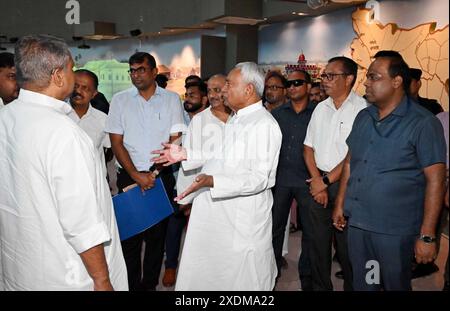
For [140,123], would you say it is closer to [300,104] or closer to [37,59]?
[300,104]

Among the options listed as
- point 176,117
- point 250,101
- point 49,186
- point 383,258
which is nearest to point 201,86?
point 176,117

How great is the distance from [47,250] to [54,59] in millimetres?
641

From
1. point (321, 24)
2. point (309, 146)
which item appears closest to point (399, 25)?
point (321, 24)

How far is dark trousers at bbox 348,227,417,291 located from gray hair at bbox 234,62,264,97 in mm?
904

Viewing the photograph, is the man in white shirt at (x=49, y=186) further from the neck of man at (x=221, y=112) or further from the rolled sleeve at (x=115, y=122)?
the neck of man at (x=221, y=112)

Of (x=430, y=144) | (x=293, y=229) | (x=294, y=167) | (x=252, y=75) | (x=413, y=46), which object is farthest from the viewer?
(x=413, y=46)

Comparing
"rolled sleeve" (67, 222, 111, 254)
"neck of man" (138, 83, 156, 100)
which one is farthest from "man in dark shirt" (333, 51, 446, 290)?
"neck of man" (138, 83, 156, 100)

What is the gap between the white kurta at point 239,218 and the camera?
2107 millimetres

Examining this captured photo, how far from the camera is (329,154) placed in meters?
2.79

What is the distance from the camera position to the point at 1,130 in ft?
4.70

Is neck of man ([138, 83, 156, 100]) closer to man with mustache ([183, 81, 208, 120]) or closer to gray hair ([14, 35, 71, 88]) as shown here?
man with mustache ([183, 81, 208, 120])

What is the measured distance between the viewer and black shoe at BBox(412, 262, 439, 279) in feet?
11.1

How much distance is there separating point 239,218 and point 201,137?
86cm

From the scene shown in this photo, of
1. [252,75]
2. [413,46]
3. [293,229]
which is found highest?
[413,46]
